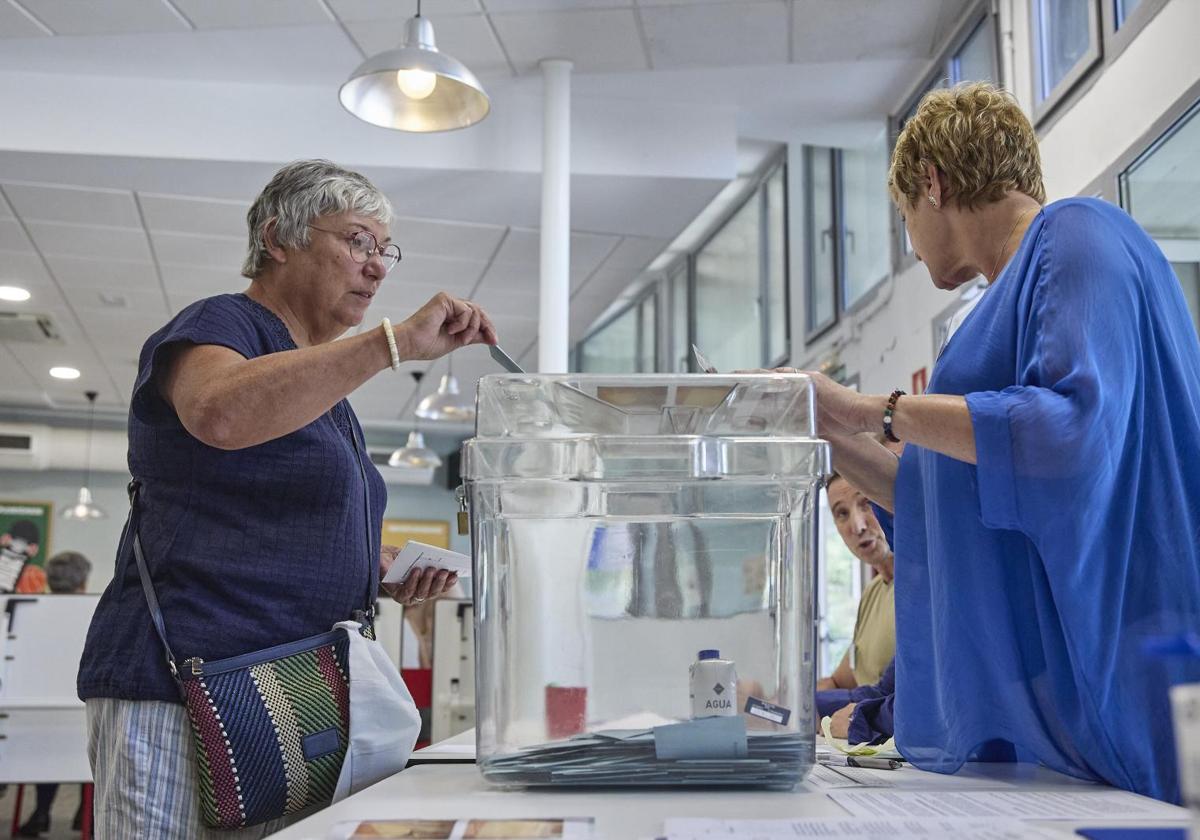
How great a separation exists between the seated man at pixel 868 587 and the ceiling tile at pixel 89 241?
4.03 m

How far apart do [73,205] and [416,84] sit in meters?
2.70

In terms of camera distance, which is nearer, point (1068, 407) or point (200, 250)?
point (1068, 407)

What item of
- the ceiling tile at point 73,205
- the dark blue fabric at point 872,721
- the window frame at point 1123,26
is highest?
the ceiling tile at point 73,205

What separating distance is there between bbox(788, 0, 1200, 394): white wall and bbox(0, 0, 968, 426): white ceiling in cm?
84

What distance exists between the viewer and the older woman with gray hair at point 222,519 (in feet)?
3.70

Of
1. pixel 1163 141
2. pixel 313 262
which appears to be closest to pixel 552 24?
pixel 1163 141

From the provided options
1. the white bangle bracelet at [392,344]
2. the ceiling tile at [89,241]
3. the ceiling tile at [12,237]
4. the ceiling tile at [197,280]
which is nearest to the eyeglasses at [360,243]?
the white bangle bracelet at [392,344]

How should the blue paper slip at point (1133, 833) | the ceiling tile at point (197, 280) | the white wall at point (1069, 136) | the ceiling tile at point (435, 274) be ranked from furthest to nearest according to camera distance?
the ceiling tile at point (197, 280) < the ceiling tile at point (435, 274) < the white wall at point (1069, 136) < the blue paper slip at point (1133, 833)

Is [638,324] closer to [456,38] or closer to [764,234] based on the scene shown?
[764,234]

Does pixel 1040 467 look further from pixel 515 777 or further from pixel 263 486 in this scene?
pixel 263 486

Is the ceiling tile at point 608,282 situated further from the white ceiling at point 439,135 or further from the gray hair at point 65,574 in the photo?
the gray hair at point 65,574

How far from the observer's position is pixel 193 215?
544cm

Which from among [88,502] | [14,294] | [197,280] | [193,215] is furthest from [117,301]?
[88,502]

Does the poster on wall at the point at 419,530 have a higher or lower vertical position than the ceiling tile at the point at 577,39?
lower
